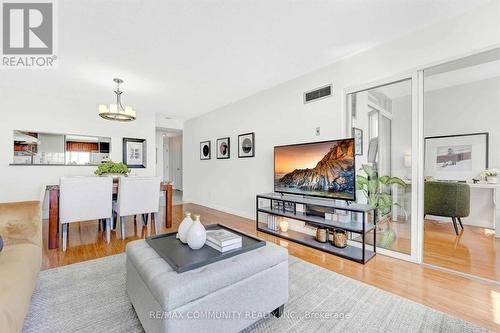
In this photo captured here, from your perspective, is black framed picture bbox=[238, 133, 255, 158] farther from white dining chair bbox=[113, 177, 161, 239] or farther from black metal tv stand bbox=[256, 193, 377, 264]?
white dining chair bbox=[113, 177, 161, 239]

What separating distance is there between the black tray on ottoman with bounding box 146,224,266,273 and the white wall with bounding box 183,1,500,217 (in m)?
2.17

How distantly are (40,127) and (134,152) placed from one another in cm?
172

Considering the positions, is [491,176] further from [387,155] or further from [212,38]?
[212,38]

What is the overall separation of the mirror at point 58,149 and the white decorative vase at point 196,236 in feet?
15.0

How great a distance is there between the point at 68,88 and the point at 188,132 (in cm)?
298

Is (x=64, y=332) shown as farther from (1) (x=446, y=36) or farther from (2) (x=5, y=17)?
(1) (x=446, y=36)

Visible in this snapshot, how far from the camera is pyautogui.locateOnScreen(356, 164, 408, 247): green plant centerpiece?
2.67 metres

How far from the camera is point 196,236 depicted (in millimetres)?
1485

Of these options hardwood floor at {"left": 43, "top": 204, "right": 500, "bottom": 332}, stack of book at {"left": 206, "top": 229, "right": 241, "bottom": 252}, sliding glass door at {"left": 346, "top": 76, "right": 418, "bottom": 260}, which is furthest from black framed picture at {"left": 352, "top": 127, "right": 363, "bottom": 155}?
stack of book at {"left": 206, "top": 229, "right": 241, "bottom": 252}

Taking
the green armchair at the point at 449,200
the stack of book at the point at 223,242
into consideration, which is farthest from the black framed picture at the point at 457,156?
the stack of book at the point at 223,242

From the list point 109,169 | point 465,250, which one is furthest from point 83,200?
point 465,250

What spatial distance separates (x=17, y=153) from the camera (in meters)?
4.11

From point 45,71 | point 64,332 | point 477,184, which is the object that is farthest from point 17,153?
point 477,184

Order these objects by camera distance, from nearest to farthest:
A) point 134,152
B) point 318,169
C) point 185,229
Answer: point 185,229
point 318,169
point 134,152
